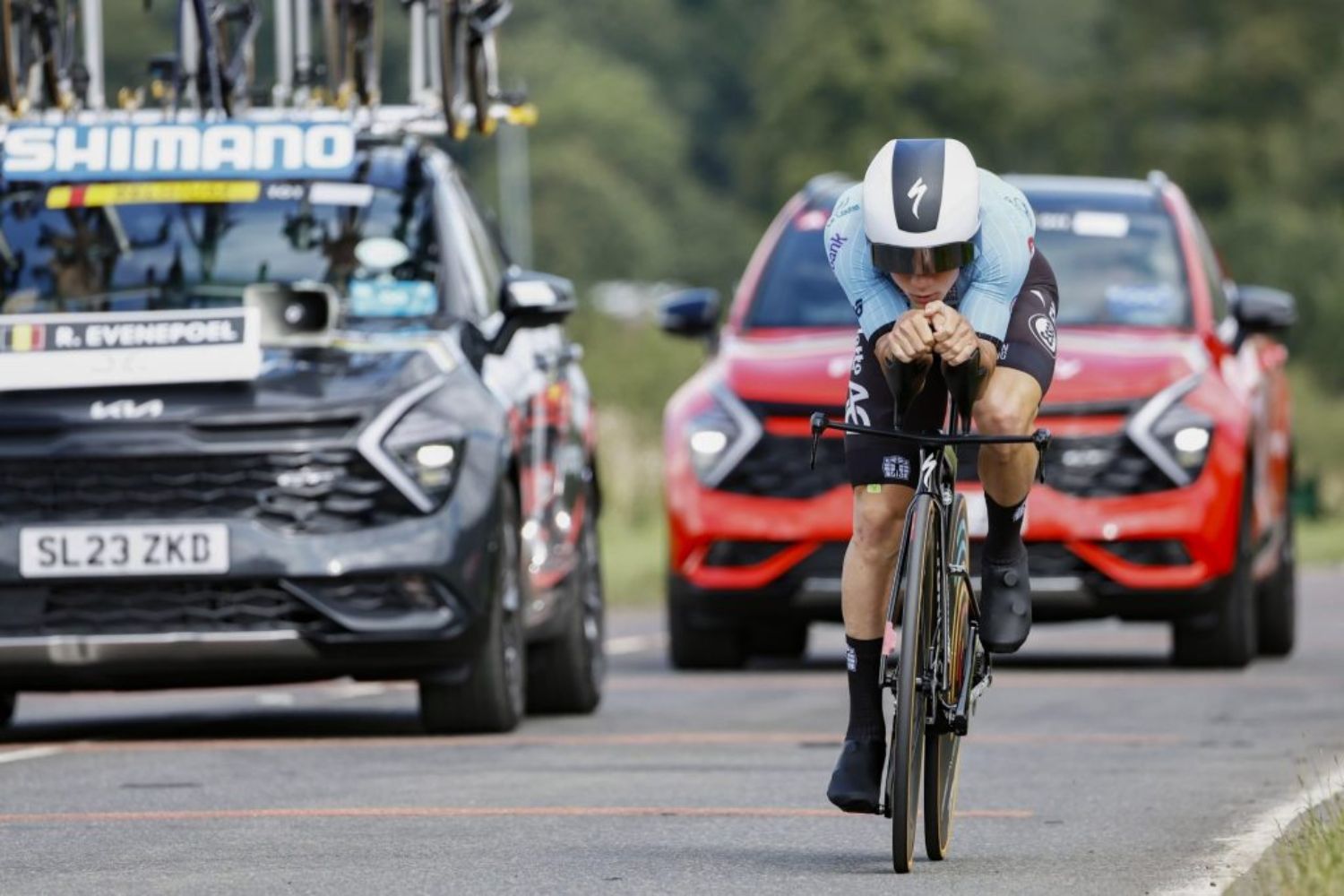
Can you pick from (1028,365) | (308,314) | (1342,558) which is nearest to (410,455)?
(308,314)

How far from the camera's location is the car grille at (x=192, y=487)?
11664 millimetres

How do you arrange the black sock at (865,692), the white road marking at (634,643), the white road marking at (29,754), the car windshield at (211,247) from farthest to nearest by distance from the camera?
1. the white road marking at (634,643)
2. the car windshield at (211,247)
3. the white road marking at (29,754)
4. the black sock at (865,692)

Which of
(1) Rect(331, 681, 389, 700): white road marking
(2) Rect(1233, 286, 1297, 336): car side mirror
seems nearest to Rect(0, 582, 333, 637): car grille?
(1) Rect(331, 681, 389, 700): white road marking

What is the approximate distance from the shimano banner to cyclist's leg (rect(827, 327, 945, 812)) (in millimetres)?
4674

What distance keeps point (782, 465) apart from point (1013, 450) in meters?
6.77

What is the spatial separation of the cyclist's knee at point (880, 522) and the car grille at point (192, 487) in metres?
3.56

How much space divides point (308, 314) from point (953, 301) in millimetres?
4179

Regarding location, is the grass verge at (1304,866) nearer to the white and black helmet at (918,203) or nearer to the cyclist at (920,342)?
the cyclist at (920,342)

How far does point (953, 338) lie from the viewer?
812 centimetres

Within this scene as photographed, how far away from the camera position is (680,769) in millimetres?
10969

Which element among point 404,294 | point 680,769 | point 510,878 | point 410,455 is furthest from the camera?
point 404,294

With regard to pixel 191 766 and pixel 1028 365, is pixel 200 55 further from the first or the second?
pixel 1028 365

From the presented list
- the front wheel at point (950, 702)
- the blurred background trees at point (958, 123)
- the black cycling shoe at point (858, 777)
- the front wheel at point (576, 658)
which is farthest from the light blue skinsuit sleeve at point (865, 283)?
the blurred background trees at point (958, 123)

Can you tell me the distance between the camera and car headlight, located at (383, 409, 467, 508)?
11.7m
